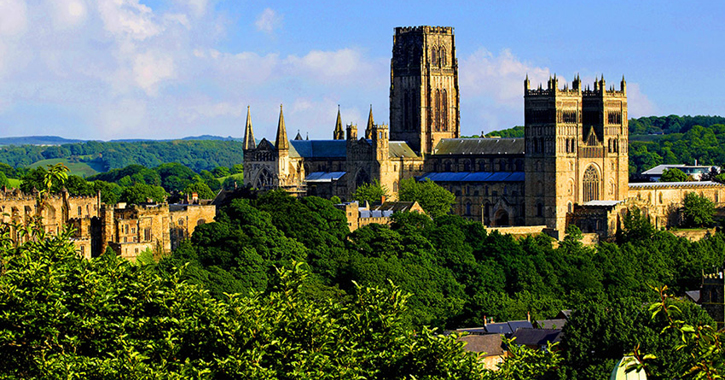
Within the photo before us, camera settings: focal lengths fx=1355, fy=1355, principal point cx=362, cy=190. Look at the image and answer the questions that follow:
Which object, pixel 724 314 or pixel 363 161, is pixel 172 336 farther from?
pixel 363 161

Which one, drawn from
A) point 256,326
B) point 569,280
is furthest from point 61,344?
point 569,280

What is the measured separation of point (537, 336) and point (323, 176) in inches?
2477

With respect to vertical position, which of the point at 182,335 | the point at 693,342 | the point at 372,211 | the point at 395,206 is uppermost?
the point at 395,206

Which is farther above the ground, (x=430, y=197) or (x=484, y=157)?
(x=484, y=157)

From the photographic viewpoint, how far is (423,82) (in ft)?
436

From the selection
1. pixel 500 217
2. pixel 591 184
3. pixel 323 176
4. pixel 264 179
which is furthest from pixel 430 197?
pixel 264 179

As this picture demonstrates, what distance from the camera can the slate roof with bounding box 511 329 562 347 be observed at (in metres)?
67.3

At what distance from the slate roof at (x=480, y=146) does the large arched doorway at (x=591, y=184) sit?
309 inches

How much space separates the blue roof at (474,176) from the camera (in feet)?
388

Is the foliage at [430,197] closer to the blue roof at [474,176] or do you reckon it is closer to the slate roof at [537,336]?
the blue roof at [474,176]

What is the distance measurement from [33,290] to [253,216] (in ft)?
170

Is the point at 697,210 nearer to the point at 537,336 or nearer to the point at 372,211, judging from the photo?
the point at 372,211

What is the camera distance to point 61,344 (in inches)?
1594

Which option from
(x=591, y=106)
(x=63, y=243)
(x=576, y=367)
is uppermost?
(x=591, y=106)
